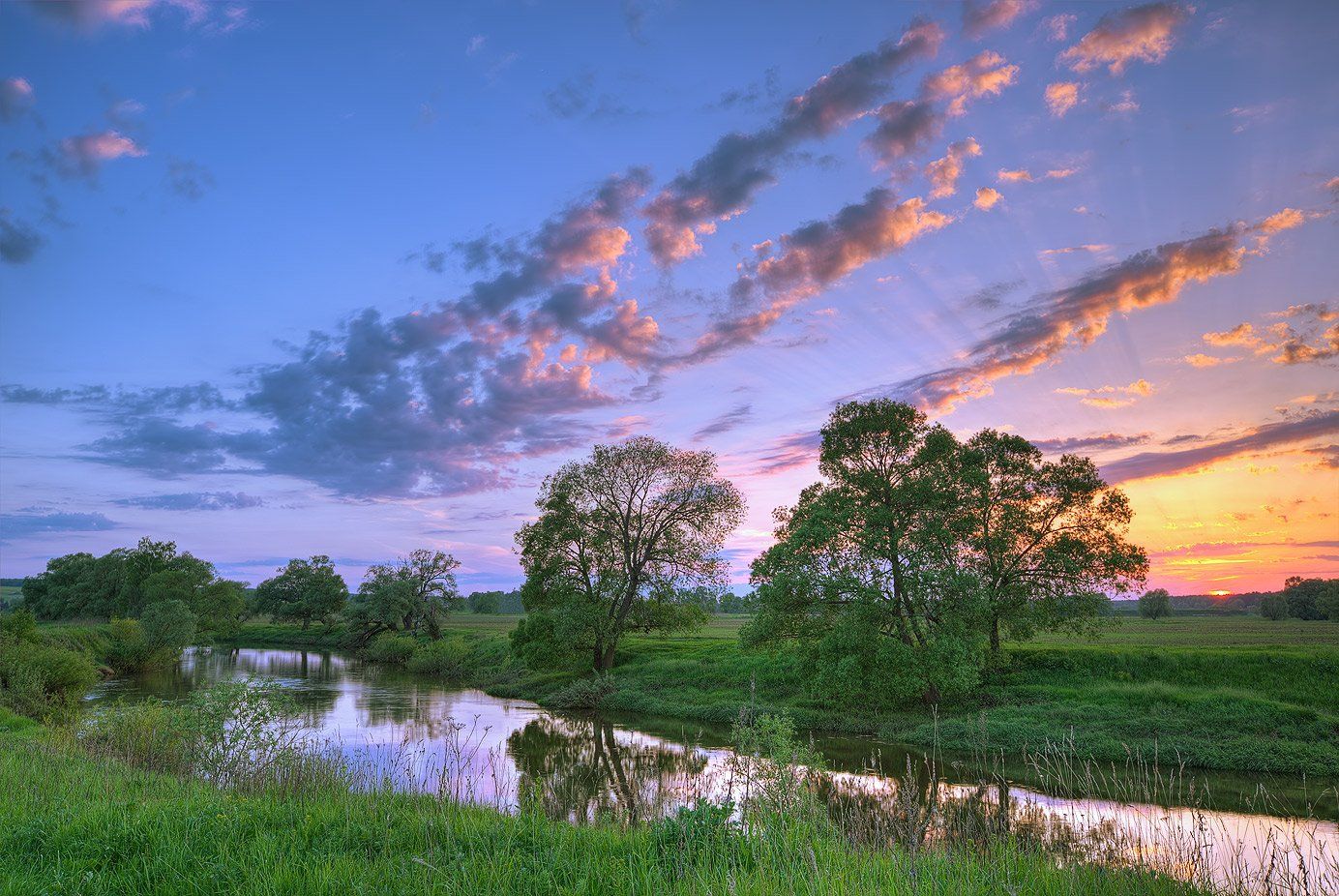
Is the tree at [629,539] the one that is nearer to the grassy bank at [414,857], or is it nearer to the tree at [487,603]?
the grassy bank at [414,857]

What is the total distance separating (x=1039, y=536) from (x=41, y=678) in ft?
138

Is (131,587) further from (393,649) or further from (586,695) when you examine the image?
(586,695)

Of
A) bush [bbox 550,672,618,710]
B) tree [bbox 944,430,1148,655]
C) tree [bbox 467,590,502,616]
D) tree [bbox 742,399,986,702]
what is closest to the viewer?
tree [bbox 742,399,986,702]

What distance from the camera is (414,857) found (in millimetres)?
5598

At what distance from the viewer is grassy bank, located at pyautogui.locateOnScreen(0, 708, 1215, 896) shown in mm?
→ 5887

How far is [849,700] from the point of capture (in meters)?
26.7

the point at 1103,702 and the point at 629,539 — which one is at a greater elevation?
the point at 629,539

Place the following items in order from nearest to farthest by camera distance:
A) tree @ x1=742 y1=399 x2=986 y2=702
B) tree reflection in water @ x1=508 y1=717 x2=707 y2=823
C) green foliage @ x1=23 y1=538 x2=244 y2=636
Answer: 1. tree reflection in water @ x1=508 y1=717 x2=707 y2=823
2. tree @ x1=742 y1=399 x2=986 y2=702
3. green foliage @ x1=23 y1=538 x2=244 y2=636

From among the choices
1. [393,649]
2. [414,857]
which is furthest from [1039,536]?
[393,649]

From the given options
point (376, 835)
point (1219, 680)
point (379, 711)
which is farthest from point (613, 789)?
point (1219, 680)

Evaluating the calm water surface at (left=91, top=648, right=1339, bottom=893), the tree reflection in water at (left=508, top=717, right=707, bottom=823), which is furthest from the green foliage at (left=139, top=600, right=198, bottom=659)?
the tree reflection in water at (left=508, top=717, right=707, bottom=823)

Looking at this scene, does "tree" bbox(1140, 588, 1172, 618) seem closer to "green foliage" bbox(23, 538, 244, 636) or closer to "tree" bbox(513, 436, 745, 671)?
"tree" bbox(513, 436, 745, 671)

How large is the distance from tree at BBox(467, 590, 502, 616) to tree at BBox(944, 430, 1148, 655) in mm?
122566

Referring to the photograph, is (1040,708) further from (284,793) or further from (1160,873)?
A: (284,793)
